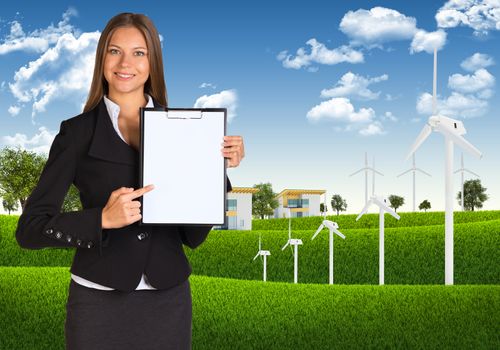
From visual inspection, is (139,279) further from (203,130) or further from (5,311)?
(5,311)

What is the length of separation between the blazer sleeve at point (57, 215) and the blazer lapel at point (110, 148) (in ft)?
0.34

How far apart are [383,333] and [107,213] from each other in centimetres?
599

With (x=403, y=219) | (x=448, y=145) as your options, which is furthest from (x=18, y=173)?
(x=448, y=145)

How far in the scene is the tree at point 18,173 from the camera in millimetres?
38500

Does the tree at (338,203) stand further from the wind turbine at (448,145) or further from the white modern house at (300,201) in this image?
the wind turbine at (448,145)

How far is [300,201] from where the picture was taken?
5397 centimetres

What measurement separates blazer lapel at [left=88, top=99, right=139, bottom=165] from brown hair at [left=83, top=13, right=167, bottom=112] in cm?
18

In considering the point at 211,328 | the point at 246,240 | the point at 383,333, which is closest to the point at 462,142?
the point at 383,333

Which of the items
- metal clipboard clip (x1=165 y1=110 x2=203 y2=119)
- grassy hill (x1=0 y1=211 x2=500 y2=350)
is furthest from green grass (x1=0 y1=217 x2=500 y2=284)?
metal clipboard clip (x1=165 y1=110 x2=203 y2=119)

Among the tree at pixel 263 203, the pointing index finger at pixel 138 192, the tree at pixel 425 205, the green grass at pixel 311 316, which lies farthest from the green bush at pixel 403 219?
the tree at pixel 263 203

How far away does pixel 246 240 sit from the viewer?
19.6 metres

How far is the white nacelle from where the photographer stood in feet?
38.2

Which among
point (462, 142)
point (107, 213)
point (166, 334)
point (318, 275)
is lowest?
point (318, 275)

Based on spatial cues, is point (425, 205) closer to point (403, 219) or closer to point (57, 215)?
point (403, 219)
